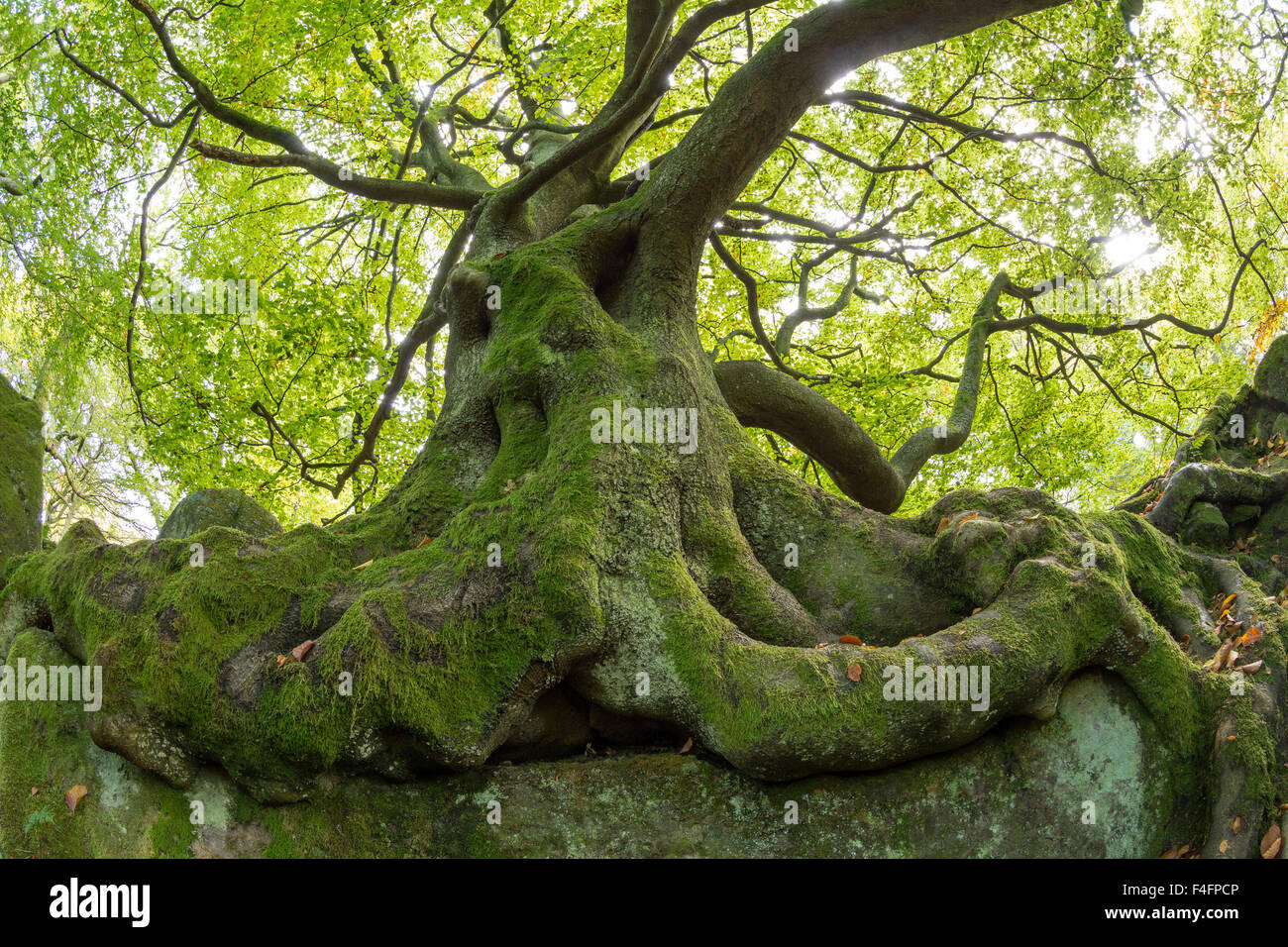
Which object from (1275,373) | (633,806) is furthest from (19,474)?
(1275,373)

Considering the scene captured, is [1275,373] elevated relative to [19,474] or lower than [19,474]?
elevated

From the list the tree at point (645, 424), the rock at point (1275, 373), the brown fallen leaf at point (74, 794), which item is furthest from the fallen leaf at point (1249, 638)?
the brown fallen leaf at point (74, 794)

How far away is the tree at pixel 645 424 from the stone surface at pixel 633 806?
16 centimetres

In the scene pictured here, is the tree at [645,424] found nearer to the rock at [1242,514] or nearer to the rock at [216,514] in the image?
the rock at [1242,514]

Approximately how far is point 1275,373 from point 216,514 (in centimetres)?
743

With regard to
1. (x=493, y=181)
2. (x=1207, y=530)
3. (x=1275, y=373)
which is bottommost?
(x=1207, y=530)

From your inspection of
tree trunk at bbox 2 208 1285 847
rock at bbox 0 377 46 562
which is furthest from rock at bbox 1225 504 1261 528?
rock at bbox 0 377 46 562

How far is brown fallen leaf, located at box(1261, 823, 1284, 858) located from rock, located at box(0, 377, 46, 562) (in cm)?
628

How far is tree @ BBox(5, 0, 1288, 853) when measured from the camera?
133 inches

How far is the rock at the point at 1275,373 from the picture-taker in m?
6.45

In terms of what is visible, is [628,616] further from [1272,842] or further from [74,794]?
[1272,842]

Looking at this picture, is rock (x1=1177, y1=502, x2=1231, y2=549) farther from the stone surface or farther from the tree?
the stone surface

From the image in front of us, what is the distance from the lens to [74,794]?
3.18 meters
